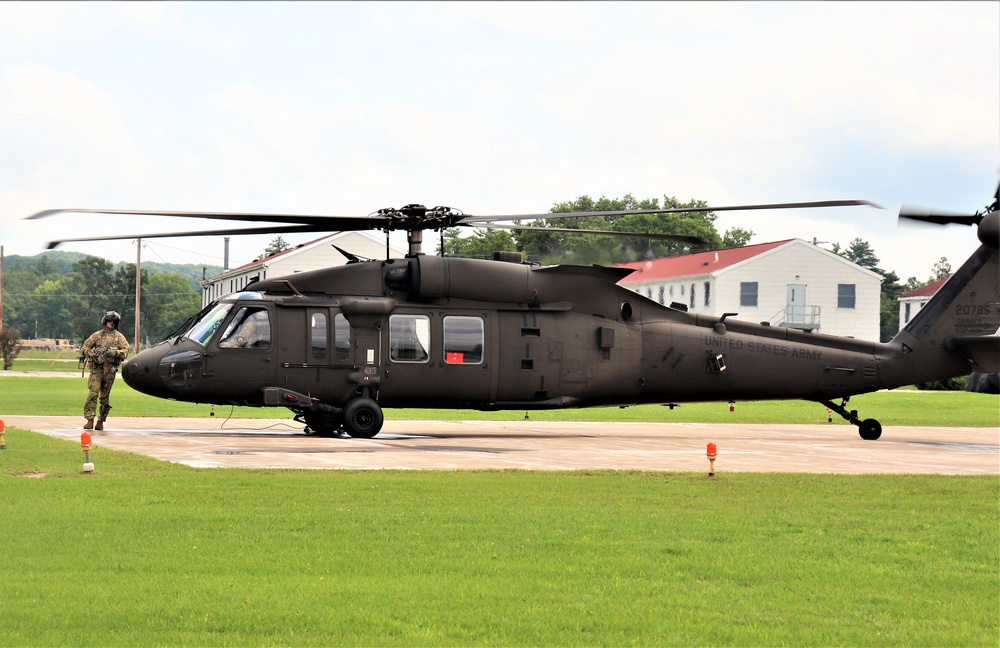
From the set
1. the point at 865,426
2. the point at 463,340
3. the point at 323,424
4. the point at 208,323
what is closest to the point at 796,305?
the point at 865,426

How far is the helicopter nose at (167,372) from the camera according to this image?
74.4 feet

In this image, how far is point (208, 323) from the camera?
2330cm

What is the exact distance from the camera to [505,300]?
24.7 metres

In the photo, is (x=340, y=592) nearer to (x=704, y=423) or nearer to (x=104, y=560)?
(x=104, y=560)

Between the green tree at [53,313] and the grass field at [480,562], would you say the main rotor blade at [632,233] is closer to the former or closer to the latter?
the grass field at [480,562]

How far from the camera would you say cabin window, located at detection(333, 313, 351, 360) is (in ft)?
77.5

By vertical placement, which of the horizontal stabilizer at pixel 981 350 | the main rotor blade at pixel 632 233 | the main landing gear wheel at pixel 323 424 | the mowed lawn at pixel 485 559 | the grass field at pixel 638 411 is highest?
the main rotor blade at pixel 632 233

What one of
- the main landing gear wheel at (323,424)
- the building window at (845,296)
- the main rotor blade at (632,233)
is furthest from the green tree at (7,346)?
the main rotor blade at (632,233)

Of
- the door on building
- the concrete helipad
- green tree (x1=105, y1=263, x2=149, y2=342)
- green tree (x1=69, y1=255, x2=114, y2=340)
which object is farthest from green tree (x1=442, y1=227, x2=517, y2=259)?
green tree (x1=69, y1=255, x2=114, y2=340)

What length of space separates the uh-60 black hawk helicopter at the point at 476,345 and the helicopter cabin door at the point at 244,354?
0.03 m

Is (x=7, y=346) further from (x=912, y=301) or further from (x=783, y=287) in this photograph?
(x=912, y=301)

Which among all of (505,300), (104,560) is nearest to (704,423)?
(505,300)

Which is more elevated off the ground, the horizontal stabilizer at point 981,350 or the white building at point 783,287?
the white building at point 783,287

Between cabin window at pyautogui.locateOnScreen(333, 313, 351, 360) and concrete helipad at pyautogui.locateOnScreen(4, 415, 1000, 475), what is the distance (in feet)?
6.00
